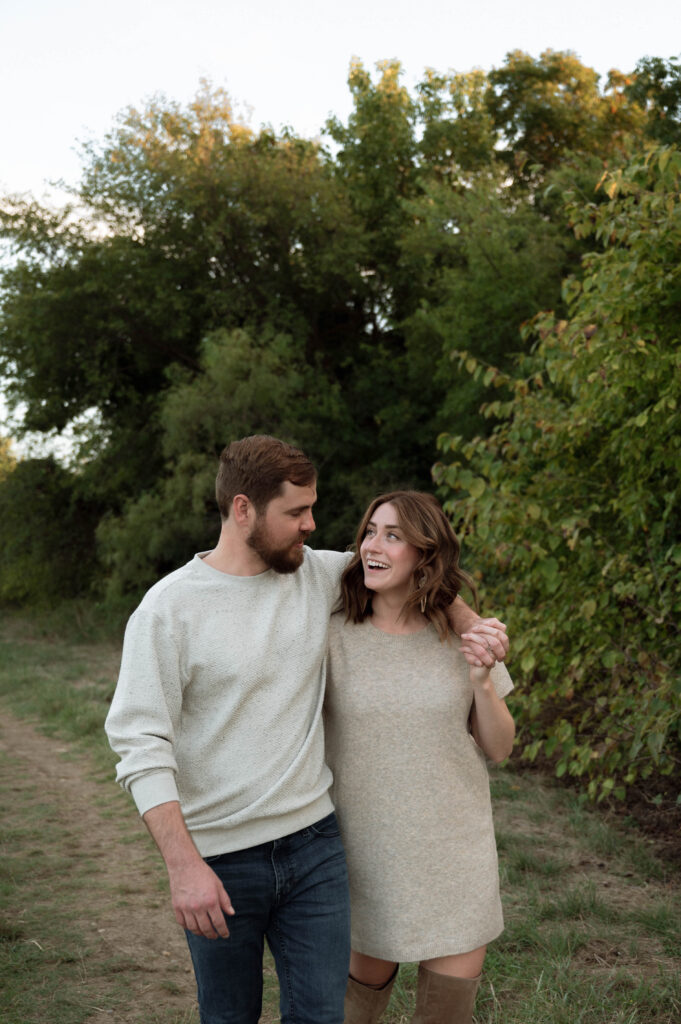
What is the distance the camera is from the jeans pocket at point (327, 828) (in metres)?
2.50

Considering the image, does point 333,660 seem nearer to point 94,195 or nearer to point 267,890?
point 267,890

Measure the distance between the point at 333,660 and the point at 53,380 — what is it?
18.6m

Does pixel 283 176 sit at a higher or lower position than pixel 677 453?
higher

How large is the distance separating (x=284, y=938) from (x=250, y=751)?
504mm

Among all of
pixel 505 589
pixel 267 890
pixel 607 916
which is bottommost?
pixel 607 916

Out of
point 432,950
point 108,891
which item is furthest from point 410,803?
A: point 108,891

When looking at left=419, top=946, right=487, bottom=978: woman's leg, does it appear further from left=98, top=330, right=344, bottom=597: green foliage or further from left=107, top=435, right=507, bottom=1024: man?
left=98, top=330, right=344, bottom=597: green foliage

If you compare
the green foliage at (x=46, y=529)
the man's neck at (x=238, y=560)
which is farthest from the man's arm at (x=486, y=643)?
the green foliage at (x=46, y=529)

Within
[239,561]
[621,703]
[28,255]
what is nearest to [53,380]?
[28,255]

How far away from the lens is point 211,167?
728 inches

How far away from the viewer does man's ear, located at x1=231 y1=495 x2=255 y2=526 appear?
2.57m

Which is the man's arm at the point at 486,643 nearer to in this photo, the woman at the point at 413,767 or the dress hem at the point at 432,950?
the woman at the point at 413,767

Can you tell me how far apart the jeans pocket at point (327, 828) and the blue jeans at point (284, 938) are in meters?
0.03

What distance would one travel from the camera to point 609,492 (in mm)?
5574
